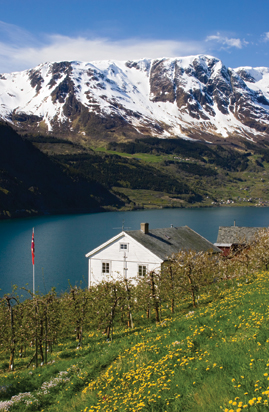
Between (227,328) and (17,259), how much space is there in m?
87.7

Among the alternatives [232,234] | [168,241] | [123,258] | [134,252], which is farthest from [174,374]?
[232,234]

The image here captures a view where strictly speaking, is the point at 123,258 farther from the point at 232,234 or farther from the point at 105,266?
the point at 232,234

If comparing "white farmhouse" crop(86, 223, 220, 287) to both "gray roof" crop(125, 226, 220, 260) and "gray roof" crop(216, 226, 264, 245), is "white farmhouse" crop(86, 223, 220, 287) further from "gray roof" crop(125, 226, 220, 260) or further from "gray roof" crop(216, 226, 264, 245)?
"gray roof" crop(216, 226, 264, 245)

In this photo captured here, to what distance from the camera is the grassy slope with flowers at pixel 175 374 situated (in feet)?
29.8

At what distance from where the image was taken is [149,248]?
45.8m

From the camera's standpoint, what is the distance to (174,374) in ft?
37.0

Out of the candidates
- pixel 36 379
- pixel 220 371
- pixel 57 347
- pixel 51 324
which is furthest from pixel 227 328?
pixel 57 347

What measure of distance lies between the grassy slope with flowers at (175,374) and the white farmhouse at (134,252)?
26.0 meters

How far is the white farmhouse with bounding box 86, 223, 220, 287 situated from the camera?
150ft

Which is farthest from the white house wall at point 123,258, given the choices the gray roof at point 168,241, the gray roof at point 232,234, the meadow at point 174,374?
the gray roof at point 232,234

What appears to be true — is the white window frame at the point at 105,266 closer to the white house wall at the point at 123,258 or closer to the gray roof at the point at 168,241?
the white house wall at the point at 123,258

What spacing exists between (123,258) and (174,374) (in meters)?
36.3

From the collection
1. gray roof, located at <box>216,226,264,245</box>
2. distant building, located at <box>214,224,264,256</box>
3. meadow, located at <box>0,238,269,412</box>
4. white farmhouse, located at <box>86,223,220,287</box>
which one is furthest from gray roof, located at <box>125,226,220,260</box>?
meadow, located at <box>0,238,269,412</box>

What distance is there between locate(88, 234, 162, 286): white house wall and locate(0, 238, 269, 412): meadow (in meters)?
25.2
